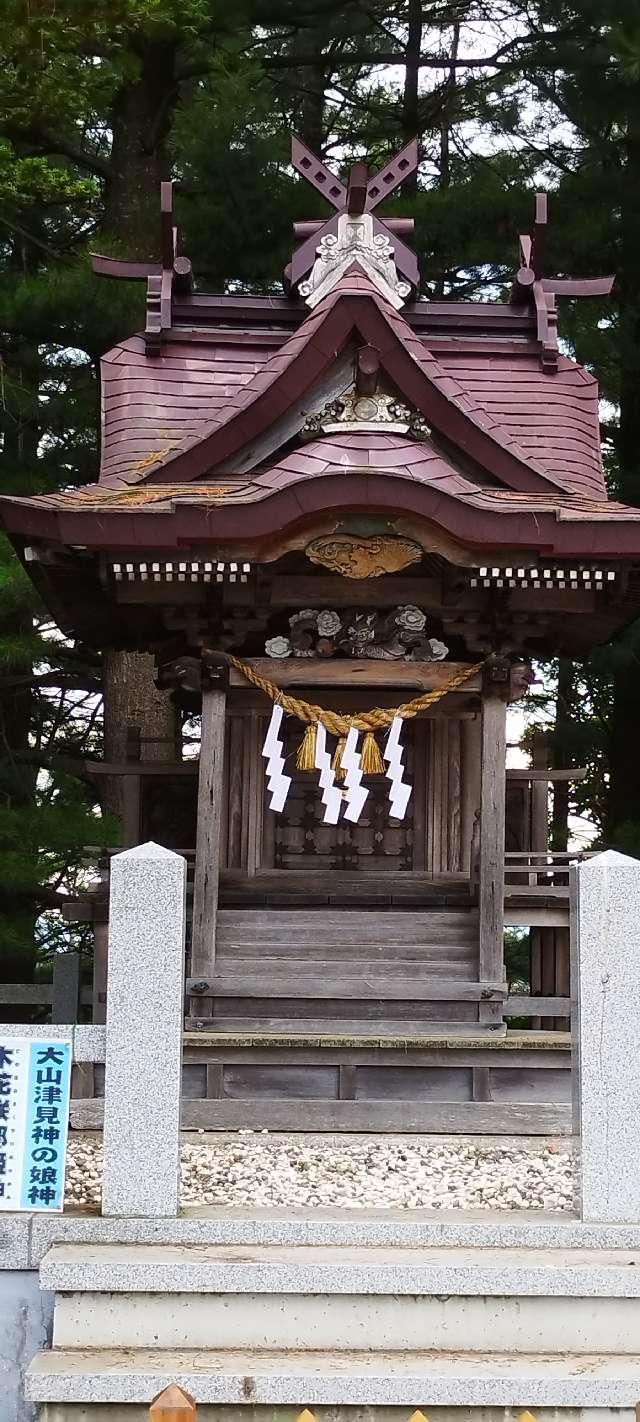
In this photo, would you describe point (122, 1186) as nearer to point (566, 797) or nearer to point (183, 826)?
point (183, 826)

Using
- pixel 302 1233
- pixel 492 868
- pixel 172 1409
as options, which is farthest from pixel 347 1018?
pixel 172 1409

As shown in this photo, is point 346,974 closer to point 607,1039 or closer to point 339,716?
point 339,716

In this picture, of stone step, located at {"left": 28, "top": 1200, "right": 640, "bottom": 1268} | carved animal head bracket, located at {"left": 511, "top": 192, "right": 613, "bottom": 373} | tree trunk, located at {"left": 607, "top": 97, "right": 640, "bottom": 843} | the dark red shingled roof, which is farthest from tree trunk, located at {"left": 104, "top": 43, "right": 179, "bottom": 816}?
stone step, located at {"left": 28, "top": 1200, "right": 640, "bottom": 1268}

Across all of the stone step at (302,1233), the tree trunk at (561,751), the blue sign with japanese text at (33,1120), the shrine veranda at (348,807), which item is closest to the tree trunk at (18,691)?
the shrine veranda at (348,807)

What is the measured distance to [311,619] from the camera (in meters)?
9.14

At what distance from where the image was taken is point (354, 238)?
9.91 metres

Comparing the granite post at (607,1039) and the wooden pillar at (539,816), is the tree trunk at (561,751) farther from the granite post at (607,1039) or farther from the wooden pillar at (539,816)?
the granite post at (607,1039)

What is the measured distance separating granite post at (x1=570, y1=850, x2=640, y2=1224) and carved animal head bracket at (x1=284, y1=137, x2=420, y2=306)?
526 centimetres

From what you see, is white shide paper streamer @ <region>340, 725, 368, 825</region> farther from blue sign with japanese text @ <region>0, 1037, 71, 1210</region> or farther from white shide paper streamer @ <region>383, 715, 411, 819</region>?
blue sign with japanese text @ <region>0, 1037, 71, 1210</region>

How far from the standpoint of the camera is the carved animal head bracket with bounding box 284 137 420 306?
32.3ft

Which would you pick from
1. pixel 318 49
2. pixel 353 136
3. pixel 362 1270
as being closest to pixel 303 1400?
pixel 362 1270

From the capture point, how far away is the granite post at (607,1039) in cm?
563

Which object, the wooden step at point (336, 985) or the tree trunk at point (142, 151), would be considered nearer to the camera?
the wooden step at point (336, 985)

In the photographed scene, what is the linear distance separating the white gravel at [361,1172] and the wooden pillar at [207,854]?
40.9 inches
